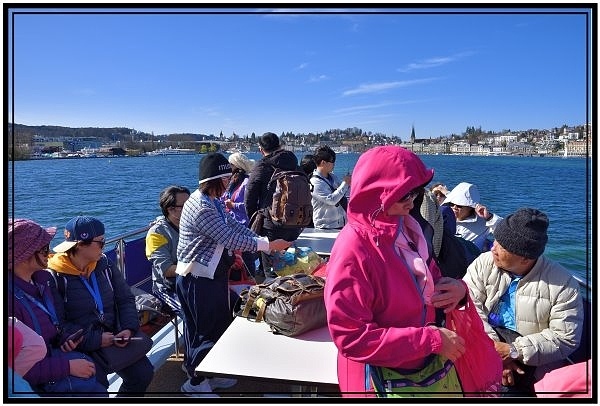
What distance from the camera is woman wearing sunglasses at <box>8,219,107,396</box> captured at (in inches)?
82.5

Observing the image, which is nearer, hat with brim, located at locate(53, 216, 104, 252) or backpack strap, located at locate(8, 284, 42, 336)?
backpack strap, located at locate(8, 284, 42, 336)

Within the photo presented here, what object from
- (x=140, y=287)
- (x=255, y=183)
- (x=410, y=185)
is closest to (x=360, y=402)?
(x=410, y=185)

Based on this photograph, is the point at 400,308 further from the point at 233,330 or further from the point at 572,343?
the point at 572,343

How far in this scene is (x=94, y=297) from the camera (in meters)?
2.59

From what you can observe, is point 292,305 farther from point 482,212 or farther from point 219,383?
point 482,212

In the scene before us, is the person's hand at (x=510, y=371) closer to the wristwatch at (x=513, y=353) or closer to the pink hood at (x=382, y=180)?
the wristwatch at (x=513, y=353)

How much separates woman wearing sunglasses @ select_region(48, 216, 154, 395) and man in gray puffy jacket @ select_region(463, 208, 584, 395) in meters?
2.13

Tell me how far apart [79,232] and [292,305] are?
→ 4.26ft

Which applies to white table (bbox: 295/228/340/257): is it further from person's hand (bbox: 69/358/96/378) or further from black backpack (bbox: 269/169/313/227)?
person's hand (bbox: 69/358/96/378)

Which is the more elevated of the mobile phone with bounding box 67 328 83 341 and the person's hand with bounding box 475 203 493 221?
the person's hand with bounding box 475 203 493 221

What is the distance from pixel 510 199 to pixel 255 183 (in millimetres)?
32945

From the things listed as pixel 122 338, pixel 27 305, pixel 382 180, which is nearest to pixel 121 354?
pixel 122 338

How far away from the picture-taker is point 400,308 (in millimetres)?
1478

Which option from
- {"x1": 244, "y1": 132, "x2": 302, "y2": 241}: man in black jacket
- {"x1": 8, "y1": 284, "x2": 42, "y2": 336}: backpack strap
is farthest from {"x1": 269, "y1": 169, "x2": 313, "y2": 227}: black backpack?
{"x1": 8, "y1": 284, "x2": 42, "y2": 336}: backpack strap
